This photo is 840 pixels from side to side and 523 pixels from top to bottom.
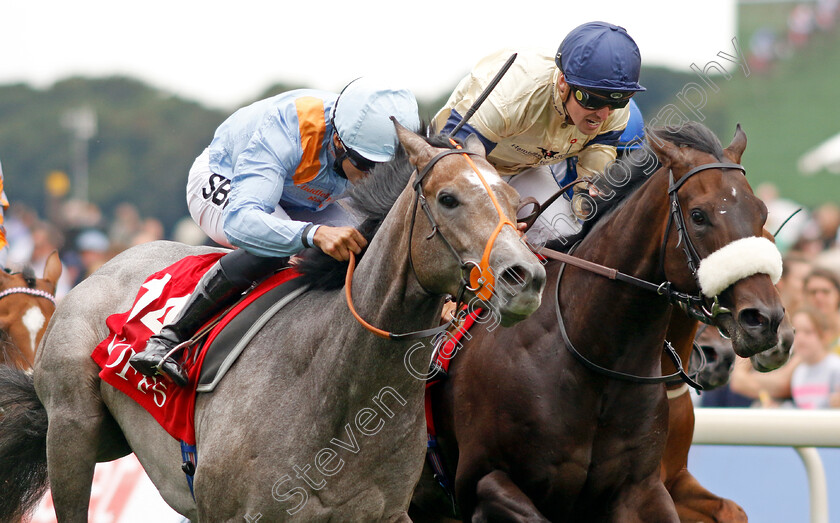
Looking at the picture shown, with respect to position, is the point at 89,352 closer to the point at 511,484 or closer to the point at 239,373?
the point at 239,373

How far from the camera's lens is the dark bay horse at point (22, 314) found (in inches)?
197

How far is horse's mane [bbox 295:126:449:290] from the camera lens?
3152mm

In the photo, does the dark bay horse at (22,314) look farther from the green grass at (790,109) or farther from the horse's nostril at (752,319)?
the green grass at (790,109)

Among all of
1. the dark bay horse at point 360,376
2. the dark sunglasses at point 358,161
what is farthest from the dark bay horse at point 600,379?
the dark sunglasses at point 358,161

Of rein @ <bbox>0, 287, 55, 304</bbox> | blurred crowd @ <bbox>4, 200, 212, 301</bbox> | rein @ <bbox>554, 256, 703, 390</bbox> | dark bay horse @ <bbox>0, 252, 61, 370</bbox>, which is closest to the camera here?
rein @ <bbox>554, 256, 703, 390</bbox>

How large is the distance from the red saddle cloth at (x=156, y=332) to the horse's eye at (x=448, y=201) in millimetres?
867

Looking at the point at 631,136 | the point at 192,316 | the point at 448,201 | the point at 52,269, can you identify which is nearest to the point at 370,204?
the point at 448,201

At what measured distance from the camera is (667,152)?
3.44m

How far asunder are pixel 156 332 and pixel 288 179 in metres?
0.72

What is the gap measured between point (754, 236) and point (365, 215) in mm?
1221

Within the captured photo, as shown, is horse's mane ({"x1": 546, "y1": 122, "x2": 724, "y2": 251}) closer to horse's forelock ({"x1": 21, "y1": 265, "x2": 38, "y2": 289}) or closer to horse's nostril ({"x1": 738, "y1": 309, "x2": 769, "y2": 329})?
horse's nostril ({"x1": 738, "y1": 309, "x2": 769, "y2": 329})

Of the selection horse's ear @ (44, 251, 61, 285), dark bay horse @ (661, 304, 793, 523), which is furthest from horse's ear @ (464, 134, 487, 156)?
horse's ear @ (44, 251, 61, 285)

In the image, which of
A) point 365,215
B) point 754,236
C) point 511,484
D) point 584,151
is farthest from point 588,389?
point 584,151

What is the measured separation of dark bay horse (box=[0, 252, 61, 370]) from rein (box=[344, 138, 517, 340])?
2.64m
